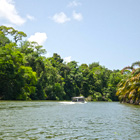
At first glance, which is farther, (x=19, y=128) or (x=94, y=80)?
(x=94, y=80)

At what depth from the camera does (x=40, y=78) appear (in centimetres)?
9456

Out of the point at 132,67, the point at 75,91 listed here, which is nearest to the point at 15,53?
the point at 132,67

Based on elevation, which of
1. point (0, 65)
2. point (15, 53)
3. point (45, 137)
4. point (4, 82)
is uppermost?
point (15, 53)

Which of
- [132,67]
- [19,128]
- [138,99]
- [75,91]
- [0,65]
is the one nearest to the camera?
[19,128]

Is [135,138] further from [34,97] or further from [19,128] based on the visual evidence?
[34,97]

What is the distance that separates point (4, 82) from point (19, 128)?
5475 cm

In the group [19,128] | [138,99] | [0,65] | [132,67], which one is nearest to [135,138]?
[19,128]

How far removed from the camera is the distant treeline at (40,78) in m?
71.8

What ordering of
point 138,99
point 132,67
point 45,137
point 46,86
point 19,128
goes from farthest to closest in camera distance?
1. point 46,86
2. point 132,67
3. point 138,99
4. point 19,128
5. point 45,137

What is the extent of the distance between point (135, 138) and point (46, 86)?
8304 cm

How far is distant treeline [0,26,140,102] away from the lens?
7175 centimetres

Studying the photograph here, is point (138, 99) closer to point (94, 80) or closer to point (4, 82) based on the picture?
point (4, 82)

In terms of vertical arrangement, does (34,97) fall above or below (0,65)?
below

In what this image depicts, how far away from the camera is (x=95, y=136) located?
1680 cm
